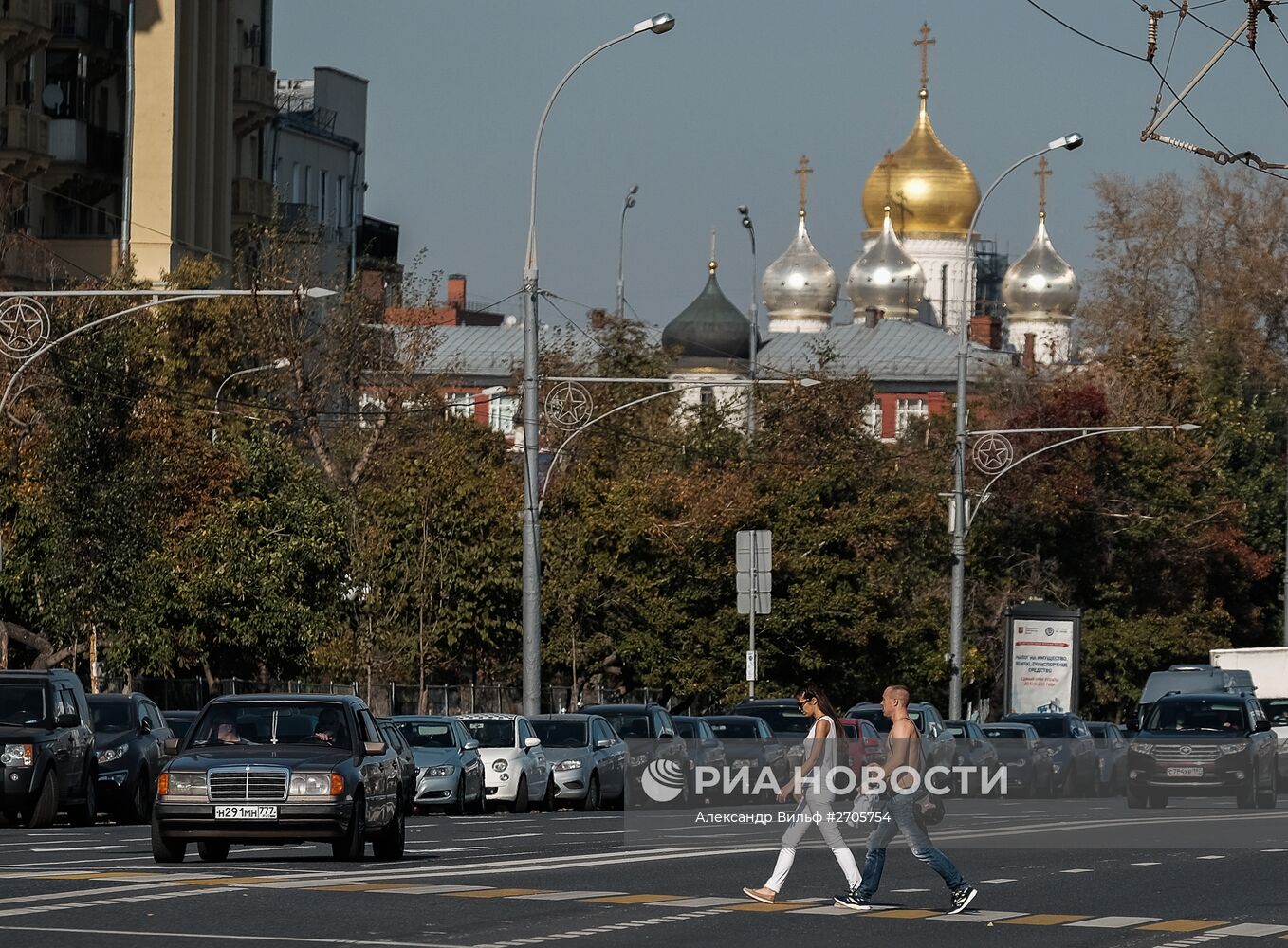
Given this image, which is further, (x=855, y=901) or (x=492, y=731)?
(x=492, y=731)

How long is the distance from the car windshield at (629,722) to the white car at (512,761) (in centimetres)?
366

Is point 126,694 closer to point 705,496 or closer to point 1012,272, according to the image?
point 705,496

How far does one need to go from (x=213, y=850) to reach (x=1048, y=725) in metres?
27.5

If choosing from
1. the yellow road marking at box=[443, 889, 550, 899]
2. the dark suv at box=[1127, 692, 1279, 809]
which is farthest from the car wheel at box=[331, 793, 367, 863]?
the dark suv at box=[1127, 692, 1279, 809]

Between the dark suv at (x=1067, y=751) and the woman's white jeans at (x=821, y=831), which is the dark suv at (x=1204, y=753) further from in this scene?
the woman's white jeans at (x=821, y=831)

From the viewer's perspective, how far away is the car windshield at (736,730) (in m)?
38.8

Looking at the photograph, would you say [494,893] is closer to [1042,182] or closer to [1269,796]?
[1269,796]

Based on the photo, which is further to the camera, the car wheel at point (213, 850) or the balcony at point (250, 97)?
the balcony at point (250, 97)

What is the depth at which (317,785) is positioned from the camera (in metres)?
20.4

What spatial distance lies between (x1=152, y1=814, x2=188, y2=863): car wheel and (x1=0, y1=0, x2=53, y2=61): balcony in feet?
129

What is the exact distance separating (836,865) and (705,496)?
3516 cm

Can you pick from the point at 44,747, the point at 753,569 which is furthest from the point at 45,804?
the point at 753,569

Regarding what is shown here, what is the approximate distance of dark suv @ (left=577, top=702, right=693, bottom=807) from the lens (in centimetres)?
3884

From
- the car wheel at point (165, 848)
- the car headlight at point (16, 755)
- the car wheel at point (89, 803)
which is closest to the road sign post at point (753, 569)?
the car wheel at point (89, 803)
